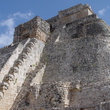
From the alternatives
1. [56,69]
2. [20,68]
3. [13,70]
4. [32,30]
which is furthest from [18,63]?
[32,30]

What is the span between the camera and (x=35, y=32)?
701 inches

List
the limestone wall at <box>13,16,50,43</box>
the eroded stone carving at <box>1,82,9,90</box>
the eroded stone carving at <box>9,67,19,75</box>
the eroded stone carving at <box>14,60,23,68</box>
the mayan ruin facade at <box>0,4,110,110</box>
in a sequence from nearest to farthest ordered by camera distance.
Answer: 1. the mayan ruin facade at <box>0,4,110,110</box>
2. the eroded stone carving at <box>1,82,9,90</box>
3. the eroded stone carving at <box>9,67,19,75</box>
4. the eroded stone carving at <box>14,60,23,68</box>
5. the limestone wall at <box>13,16,50,43</box>

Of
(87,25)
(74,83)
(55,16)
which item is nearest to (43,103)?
(74,83)

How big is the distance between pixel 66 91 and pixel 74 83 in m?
0.64

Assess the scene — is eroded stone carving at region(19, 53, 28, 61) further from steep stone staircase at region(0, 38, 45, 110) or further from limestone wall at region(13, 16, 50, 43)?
limestone wall at region(13, 16, 50, 43)

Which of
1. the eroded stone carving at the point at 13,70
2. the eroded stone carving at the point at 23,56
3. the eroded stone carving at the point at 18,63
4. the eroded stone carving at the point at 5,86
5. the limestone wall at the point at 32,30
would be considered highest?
the limestone wall at the point at 32,30

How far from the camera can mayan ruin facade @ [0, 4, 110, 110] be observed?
1102 cm

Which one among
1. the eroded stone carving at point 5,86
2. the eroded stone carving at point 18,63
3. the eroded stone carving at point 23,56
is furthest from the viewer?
the eroded stone carving at point 23,56

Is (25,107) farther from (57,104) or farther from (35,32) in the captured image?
(35,32)

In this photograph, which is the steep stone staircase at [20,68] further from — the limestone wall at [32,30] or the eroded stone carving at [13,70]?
the limestone wall at [32,30]

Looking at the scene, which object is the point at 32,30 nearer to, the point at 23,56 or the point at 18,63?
the point at 23,56

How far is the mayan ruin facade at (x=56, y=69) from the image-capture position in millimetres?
11023

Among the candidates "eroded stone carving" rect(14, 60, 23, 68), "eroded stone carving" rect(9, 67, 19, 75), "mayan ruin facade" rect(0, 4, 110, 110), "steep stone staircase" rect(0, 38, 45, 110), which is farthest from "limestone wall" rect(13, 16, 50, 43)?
"eroded stone carving" rect(9, 67, 19, 75)

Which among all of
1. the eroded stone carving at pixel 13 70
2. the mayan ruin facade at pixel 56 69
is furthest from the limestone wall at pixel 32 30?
the eroded stone carving at pixel 13 70
